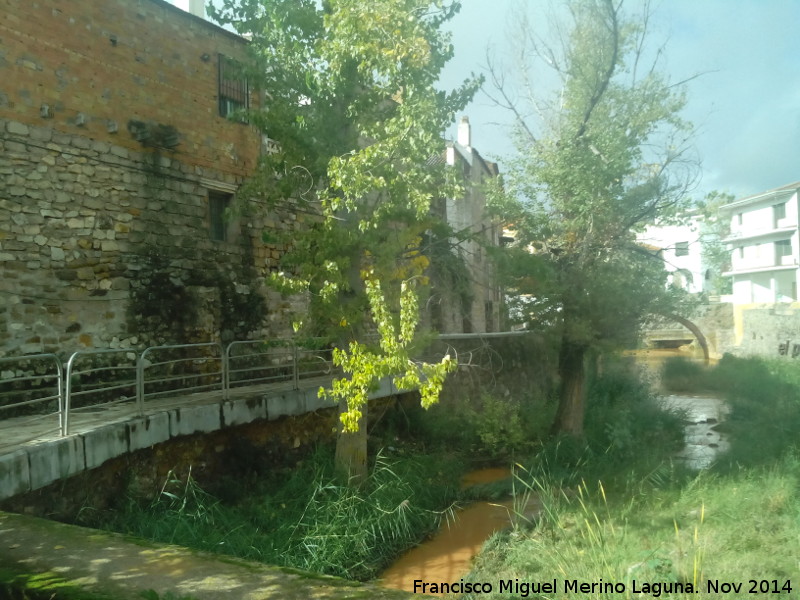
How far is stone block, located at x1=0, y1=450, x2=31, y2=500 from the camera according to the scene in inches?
208

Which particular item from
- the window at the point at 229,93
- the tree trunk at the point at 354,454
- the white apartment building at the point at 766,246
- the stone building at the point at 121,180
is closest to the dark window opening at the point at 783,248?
the white apartment building at the point at 766,246

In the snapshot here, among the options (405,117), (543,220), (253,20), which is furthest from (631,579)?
(543,220)

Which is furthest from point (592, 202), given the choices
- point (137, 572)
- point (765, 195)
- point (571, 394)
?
point (765, 195)

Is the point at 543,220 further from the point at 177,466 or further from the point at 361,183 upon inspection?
the point at 177,466

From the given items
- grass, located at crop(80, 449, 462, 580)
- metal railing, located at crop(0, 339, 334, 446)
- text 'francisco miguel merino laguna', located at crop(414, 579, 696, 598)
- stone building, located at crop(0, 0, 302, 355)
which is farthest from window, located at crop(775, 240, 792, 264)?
text 'francisco miguel merino laguna', located at crop(414, 579, 696, 598)

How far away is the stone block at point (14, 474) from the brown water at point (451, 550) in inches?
141

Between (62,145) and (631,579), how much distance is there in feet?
29.0

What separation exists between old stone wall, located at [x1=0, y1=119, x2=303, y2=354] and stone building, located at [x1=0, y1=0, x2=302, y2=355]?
2cm

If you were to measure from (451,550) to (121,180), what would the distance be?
719 cm

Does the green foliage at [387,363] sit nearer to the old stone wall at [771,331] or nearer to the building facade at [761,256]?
the old stone wall at [771,331]

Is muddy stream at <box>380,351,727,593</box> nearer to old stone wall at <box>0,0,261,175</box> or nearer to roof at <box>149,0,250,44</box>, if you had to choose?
old stone wall at <box>0,0,261,175</box>

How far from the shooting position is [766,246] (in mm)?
37906

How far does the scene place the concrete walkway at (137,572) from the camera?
3531mm

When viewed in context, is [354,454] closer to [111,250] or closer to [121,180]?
[111,250]
